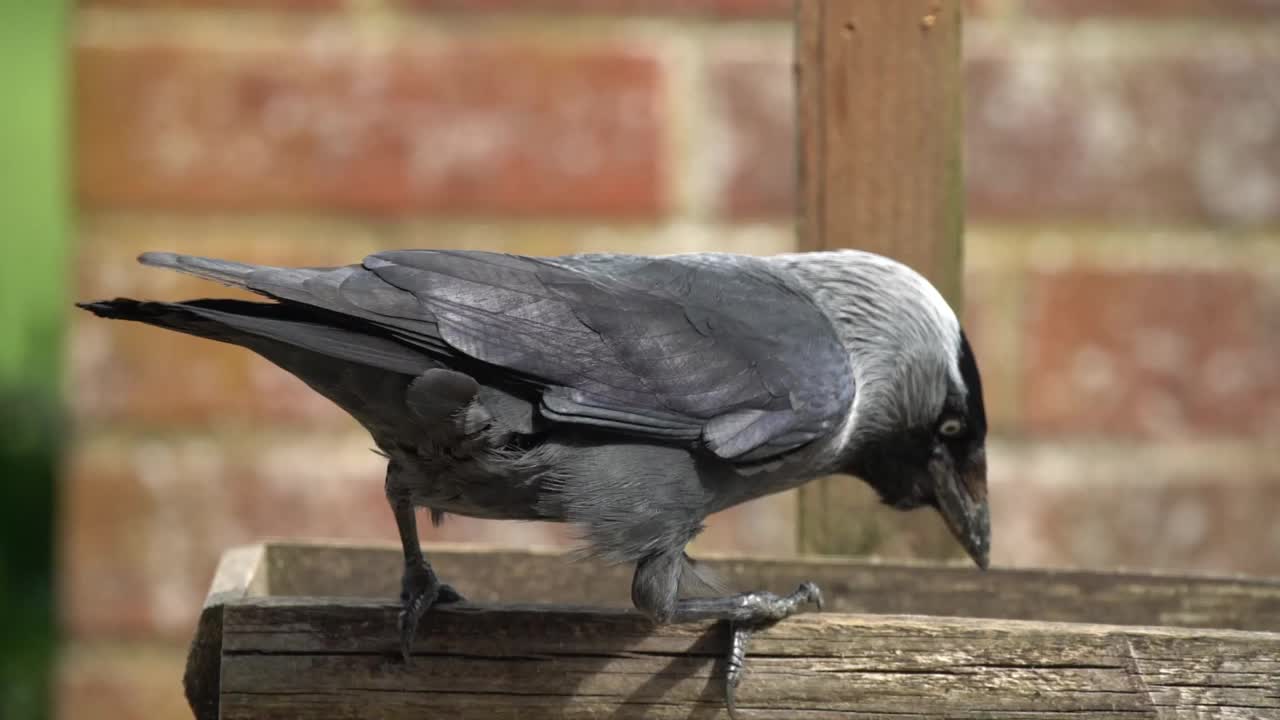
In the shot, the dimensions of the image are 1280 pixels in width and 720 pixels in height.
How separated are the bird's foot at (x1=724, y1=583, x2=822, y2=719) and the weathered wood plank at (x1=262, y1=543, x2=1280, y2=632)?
0.27 metres

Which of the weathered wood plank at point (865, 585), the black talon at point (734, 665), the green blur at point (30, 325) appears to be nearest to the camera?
the black talon at point (734, 665)

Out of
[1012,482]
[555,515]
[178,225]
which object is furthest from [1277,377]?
[178,225]

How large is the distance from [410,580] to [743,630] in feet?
1.23

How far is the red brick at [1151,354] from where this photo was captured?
2318 millimetres

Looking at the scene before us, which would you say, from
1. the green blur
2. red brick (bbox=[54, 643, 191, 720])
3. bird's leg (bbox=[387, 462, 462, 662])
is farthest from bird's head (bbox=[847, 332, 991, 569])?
the green blur

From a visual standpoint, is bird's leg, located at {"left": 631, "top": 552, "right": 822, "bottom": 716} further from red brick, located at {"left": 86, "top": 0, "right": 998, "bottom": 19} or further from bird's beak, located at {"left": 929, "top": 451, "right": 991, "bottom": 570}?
red brick, located at {"left": 86, "top": 0, "right": 998, "bottom": 19}

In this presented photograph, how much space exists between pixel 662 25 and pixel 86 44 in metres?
0.83

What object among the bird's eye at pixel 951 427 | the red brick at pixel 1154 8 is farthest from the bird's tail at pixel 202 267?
the red brick at pixel 1154 8

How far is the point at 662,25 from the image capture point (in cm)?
228

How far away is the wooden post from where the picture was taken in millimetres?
1896

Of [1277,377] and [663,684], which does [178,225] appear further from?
[1277,377]

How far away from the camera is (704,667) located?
1.51 metres

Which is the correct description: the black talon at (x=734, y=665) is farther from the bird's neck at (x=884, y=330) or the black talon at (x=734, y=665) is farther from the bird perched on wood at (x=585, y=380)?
the bird's neck at (x=884, y=330)

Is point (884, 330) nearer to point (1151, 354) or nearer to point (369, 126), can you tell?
point (1151, 354)
